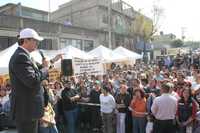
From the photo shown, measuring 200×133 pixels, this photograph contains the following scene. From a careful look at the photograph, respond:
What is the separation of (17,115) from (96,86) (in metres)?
6.49

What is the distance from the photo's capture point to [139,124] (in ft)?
28.0

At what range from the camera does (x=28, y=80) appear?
3654mm

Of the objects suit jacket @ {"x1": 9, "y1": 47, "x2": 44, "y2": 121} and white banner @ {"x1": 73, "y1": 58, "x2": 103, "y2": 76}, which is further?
white banner @ {"x1": 73, "y1": 58, "x2": 103, "y2": 76}

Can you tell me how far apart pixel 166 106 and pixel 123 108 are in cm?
195

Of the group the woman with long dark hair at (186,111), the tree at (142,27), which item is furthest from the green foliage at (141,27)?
the woman with long dark hair at (186,111)

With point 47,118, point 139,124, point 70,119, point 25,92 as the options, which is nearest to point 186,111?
point 139,124

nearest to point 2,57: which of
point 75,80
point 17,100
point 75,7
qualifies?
point 75,80

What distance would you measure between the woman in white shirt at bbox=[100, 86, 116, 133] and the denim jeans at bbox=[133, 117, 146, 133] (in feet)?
2.50

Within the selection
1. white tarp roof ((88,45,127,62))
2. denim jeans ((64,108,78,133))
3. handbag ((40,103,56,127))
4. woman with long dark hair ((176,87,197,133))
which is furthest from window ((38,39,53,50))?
woman with long dark hair ((176,87,197,133))

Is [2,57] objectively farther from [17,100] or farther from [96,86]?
[17,100]

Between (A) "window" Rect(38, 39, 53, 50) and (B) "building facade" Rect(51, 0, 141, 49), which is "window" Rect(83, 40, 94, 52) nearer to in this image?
(B) "building facade" Rect(51, 0, 141, 49)

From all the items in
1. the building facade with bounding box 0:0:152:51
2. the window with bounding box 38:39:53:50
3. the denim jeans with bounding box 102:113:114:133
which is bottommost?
the denim jeans with bounding box 102:113:114:133

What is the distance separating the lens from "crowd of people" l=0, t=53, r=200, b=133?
7.39m

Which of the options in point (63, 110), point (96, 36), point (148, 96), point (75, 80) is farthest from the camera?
point (96, 36)
